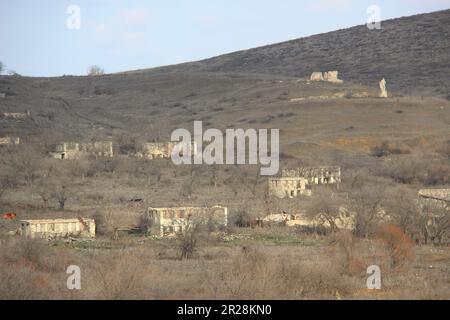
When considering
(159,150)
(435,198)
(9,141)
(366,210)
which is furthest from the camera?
(159,150)

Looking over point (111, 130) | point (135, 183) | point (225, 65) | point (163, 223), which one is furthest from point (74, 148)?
point (225, 65)

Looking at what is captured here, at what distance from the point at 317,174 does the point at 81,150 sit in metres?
13.4

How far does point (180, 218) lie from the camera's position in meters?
32.5

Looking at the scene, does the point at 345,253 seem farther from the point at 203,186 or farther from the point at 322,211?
the point at 203,186

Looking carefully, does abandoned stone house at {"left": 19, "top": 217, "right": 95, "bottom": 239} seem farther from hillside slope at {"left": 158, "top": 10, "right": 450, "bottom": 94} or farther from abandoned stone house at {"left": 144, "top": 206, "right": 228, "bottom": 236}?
hillside slope at {"left": 158, "top": 10, "right": 450, "bottom": 94}

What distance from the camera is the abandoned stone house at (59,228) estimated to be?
29.9 metres

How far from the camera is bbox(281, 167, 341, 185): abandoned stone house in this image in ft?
155

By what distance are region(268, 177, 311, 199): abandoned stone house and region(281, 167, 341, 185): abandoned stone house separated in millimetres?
3090

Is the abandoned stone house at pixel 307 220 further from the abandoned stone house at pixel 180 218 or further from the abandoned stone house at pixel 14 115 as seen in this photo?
the abandoned stone house at pixel 14 115

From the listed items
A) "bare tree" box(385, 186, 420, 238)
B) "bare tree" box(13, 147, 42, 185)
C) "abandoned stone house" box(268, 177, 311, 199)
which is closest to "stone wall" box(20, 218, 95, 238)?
"bare tree" box(385, 186, 420, 238)

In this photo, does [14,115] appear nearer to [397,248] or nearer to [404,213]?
[404,213]

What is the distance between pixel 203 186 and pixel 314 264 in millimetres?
23631

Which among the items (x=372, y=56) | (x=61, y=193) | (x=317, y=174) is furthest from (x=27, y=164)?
(x=372, y=56)

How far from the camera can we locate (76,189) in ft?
138
